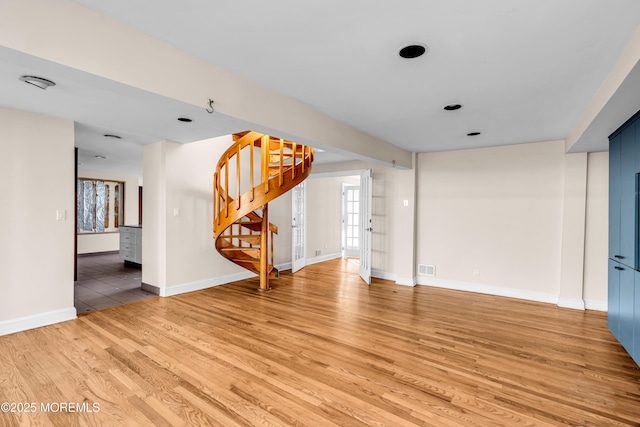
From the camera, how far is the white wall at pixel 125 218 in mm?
8406

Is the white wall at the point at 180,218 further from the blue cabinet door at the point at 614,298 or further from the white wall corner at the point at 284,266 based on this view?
the blue cabinet door at the point at 614,298

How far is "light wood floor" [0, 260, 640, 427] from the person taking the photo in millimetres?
2002

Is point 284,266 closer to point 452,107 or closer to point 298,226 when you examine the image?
point 298,226

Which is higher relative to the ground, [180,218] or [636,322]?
[180,218]

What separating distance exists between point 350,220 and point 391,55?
6.98 m

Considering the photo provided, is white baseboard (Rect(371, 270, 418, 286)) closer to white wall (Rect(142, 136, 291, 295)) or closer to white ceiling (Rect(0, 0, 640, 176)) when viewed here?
white wall (Rect(142, 136, 291, 295))

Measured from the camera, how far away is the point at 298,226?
6.73 meters

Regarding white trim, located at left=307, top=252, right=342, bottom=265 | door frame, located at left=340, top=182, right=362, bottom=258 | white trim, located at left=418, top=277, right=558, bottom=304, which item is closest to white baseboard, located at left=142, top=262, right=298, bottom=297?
white trim, located at left=307, top=252, right=342, bottom=265

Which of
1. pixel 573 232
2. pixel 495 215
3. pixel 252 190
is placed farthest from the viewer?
pixel 495 215

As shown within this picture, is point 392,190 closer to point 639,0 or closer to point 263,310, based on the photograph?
point 263,310

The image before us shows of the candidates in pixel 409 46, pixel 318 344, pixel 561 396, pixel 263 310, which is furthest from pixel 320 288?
pixel 409 46

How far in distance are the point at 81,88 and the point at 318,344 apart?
3268 mm

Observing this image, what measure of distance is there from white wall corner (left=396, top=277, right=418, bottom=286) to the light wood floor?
4.29 ft

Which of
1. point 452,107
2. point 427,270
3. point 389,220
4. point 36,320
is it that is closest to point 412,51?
point 452,107
